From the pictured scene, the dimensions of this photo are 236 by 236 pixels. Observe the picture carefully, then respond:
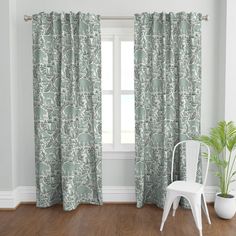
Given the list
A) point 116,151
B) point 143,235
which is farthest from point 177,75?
point 143,235

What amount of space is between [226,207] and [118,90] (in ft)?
6.41

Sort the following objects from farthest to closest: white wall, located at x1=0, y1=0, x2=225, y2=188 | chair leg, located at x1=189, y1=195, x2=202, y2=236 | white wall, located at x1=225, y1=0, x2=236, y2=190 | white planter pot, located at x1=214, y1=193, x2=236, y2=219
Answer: white wall, located at x1=0, y1=0, x2=225, y2=188
white wall, located at x1=225, y1=0, x2=236, y2=190
white planter pot, located at x1=214, y1=193, x2=236, y2=219
chair leg, located at x1=189, y1=195, x2=202, y2=236

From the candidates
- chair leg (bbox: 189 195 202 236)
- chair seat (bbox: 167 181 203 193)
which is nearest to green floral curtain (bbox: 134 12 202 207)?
chair seat (bbox: 167 181 203 193)

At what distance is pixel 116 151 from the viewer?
3953mm

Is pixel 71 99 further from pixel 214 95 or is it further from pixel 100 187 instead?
pixel 214 95

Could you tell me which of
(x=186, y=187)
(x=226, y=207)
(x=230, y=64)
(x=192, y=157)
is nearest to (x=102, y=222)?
(x=186, y=187)

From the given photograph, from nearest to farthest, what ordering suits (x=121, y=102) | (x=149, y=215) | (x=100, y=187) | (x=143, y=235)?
(x=143, y=235)
(x=149, y=215)
(x=100, y=187)
(x=121, y=102)

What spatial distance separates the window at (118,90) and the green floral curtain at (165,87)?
365 millimetres

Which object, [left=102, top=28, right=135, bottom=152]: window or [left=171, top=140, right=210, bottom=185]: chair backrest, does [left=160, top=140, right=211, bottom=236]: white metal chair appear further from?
[left=102, top=28, right=135, bottom=152]: window

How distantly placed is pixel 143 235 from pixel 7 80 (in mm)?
2417

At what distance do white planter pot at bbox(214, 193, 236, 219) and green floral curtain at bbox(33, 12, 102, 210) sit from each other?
1.47 meters

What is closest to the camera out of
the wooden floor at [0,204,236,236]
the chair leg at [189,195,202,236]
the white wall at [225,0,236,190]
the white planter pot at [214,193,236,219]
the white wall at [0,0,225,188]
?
the chair leg at [189,195,202,236]

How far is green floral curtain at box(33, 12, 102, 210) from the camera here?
3643mm

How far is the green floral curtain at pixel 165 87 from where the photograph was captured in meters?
3.64
